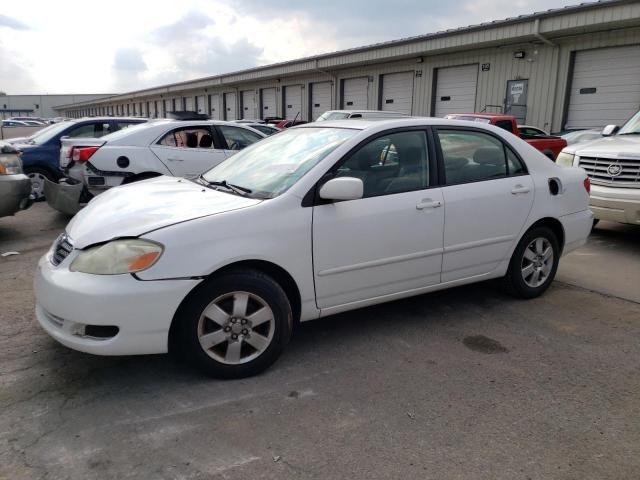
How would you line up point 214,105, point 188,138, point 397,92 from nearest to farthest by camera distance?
point 188,138, point 397,92, point 214,105

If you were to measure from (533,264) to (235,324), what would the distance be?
2.86 meters

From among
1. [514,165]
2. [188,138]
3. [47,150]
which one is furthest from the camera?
[47,150]

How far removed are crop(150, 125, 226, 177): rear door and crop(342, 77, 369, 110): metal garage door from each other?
16.1 meters

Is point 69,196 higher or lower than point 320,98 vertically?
lower

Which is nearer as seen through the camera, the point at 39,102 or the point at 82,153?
the point at 82,153

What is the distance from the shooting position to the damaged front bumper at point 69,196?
683 cm

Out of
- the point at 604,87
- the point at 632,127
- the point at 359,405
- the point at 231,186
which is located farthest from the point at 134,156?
the point at 604,87

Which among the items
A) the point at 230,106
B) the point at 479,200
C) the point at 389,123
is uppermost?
the point at 230,106

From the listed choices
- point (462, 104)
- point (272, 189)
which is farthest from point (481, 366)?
point (462, 104)

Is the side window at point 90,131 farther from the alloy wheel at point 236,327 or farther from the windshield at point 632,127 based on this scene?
the windshield at point 632,127

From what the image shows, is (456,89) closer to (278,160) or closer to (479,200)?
(479,200)

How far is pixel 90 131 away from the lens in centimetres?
978

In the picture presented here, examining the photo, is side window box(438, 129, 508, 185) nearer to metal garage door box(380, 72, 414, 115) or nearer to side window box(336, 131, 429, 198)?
side window box(336, 131, 429, 198)

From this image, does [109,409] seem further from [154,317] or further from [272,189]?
[272,189]
